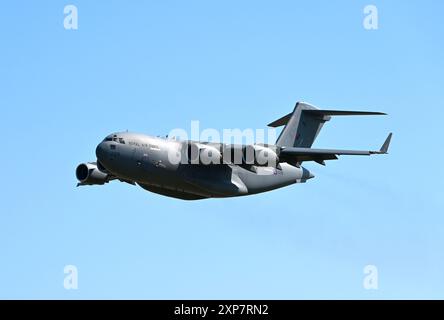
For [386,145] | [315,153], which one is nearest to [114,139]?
[315,153]

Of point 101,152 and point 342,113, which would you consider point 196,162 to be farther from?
point 342,113

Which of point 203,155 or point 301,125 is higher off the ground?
point 301,125

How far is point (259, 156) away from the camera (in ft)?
107

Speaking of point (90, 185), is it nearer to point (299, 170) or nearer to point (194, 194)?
point (194, 194)

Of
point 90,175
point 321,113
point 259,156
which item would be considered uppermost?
point 321,113

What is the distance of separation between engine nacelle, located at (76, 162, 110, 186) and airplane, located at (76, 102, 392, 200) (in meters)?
1.34

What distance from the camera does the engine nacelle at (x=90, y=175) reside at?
118 feet

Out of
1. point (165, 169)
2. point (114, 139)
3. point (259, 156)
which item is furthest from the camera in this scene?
point (259, 156)

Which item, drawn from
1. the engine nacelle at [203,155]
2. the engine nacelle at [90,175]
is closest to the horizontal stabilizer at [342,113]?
the engine nacelle at [203,155]

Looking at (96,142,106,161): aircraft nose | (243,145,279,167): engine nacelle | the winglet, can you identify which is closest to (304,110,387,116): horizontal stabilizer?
the winglet

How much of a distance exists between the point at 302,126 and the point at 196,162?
7688 millimetres

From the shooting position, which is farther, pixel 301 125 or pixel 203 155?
pixel 301 125

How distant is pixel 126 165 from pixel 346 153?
8.01 m

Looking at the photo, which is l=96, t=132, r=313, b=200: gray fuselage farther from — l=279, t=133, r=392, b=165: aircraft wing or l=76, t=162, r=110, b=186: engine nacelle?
l=76, t=162, r=110, b=186: engine nacelle
